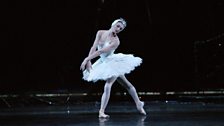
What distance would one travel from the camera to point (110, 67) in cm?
515

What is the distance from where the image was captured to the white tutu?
5.11 m

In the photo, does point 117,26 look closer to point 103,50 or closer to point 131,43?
point 103,50

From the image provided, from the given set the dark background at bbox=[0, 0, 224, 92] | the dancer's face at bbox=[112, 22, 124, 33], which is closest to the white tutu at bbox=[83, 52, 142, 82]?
the dancer's face at bbox=[112, 22, 124, 33]

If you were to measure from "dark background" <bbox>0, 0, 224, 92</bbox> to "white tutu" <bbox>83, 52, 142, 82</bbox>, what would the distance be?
318cm

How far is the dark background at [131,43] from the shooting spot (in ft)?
27.7

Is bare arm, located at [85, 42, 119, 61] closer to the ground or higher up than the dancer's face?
closer to the ground

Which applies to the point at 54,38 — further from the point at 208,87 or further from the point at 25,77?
the point at 208,87

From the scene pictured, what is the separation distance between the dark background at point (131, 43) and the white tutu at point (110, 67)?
318 cm

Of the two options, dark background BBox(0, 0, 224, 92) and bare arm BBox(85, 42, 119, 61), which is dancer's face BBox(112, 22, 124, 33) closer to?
bare arm BBox(85, 42, 119, 61)

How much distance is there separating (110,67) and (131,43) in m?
3.46

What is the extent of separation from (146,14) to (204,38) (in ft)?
4.18

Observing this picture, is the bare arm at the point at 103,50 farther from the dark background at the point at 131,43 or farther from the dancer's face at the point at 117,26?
the dark background at the point at 131,43

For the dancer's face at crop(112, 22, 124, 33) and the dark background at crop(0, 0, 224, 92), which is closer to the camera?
the dancer's face at crop(112, 22, 124, 33)

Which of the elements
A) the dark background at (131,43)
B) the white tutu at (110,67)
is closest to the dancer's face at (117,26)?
the white tutu at (110,67)
